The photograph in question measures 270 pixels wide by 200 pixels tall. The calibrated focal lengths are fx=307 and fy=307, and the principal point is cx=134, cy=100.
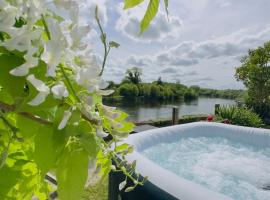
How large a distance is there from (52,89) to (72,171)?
111 mm

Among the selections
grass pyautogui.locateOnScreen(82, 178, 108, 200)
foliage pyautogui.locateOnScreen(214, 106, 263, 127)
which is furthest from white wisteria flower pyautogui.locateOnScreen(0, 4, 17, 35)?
foliage pyautogui.locateOnScreen(214, 106, 263, 127)

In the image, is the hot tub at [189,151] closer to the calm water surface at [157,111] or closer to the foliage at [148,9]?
the foliage at [148,9]

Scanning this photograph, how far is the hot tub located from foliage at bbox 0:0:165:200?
2.58 meters

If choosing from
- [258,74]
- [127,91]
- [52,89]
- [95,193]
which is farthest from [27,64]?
[258,74]

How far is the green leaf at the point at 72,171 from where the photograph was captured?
0.34m

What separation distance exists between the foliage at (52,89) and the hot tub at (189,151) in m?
2.58

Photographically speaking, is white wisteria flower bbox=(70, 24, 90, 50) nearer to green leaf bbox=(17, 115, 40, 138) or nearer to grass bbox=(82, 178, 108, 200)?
green leaf bbox=(17, 115, 40, 138)

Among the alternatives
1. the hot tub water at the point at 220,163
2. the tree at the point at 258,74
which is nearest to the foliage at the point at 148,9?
the hot tub water at the point at 220,163

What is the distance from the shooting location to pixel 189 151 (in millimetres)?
7598

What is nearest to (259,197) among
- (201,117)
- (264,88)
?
(201,117)

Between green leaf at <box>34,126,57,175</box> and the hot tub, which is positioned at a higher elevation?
green leaf at <box>34,126,57,175</box>

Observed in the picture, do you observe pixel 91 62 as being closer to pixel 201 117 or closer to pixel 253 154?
pixel 253 154

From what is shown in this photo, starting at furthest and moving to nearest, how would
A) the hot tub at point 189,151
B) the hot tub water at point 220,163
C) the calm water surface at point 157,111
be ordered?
the calm water surface at point 157,111 < the hot tub water at point 220,163 < the hot tub at point 189,151

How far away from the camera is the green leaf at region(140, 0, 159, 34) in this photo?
42cm
